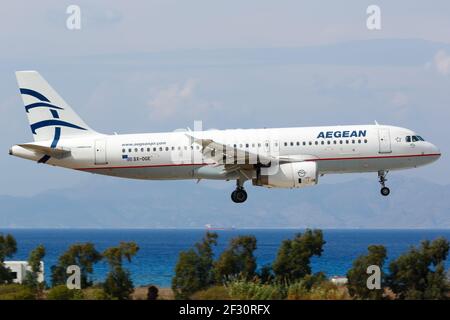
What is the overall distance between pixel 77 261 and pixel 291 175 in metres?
39.3

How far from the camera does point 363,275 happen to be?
268ft

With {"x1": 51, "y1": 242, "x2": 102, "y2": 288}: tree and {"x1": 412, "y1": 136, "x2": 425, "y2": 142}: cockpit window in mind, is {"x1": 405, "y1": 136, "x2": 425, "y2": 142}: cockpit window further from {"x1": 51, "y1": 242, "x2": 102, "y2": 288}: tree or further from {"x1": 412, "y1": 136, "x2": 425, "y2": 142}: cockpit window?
{"x1": 51, "y1": 242, "x2": 102, "y2": 288}: tree

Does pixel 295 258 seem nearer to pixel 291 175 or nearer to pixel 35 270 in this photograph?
pixel 35 270

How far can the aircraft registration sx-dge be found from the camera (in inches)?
2482

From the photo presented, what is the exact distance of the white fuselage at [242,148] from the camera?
6325 centimetres

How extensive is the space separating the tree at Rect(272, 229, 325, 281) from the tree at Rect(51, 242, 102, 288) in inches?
689

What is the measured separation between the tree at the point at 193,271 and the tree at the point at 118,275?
3966 millimetres

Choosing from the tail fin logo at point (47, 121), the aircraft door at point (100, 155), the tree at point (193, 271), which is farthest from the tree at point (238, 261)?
the tail fin logo at point (47, 121)

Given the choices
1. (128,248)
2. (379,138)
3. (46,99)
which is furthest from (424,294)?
(46,99)

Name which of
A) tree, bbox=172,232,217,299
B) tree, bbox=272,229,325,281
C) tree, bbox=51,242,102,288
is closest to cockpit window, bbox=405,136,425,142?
tree, bbox=172,232,217,299

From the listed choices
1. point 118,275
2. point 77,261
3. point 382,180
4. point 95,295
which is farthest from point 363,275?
point 77,261
